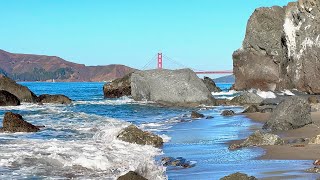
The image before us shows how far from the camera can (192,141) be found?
13953 millimetres

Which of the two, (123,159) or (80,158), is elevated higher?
(80,158)

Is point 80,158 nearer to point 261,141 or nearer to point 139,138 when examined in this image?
point 139,138

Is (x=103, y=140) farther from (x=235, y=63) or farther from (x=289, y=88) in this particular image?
(x=235, y=63)

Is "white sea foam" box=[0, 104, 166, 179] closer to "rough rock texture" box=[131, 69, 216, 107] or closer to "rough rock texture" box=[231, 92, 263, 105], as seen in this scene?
"rough rock texture" box=[131, 69, 216, 107]

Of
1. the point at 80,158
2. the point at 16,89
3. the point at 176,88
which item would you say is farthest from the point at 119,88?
the point at 80,158

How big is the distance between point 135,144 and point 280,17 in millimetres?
61496

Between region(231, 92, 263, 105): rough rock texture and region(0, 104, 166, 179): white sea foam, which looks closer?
region(0, 104, 166, 179): white sea foam

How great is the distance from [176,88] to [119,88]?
15734 mm

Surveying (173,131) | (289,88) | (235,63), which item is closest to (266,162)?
(173,131)

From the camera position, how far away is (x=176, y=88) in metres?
34.9

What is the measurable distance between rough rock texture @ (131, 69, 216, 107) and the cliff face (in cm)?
1856

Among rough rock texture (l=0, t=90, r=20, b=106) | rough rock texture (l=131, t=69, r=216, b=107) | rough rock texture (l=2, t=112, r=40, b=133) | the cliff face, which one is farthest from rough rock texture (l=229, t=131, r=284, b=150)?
the cliff face

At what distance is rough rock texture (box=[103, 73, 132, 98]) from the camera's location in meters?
49.2

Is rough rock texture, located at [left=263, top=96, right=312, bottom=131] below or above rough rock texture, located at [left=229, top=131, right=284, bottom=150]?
above
